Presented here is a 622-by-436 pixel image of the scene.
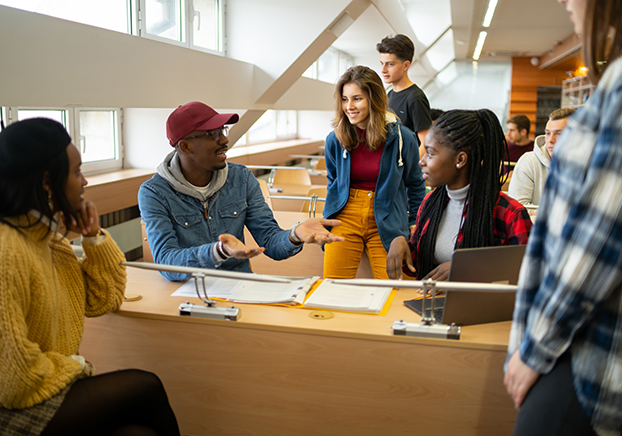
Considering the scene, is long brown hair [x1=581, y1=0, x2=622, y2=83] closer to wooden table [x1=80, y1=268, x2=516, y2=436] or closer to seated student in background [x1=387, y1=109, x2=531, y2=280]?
wooden table [x1=80, y1=268, x2=516, y2=436]

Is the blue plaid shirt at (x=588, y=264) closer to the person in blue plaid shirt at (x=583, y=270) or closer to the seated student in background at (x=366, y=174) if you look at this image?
the person in blue plaid shirt at (x=583, y=270)

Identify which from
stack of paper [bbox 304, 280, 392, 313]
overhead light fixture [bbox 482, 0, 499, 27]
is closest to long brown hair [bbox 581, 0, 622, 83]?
stack of paper [bbox 304, 280, 392, 313]

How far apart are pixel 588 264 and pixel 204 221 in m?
1.54

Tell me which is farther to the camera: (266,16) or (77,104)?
(266,16)

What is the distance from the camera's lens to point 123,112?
13.8ft

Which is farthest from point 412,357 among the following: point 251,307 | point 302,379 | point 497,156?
point 497,156

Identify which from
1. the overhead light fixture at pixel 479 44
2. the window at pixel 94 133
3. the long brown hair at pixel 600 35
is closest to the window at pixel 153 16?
the window at pixel 94 133

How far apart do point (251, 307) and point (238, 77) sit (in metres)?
2.97

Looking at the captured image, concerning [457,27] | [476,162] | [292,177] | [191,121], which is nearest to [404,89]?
[476,162]

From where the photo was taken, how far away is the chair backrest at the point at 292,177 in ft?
18.3

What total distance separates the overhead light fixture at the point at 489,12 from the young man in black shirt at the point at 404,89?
4890 mm

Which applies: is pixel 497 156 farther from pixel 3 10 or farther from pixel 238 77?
pixel 238 77

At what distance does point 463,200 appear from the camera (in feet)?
6.20

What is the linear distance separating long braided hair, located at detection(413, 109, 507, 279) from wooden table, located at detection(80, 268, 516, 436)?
363mm
